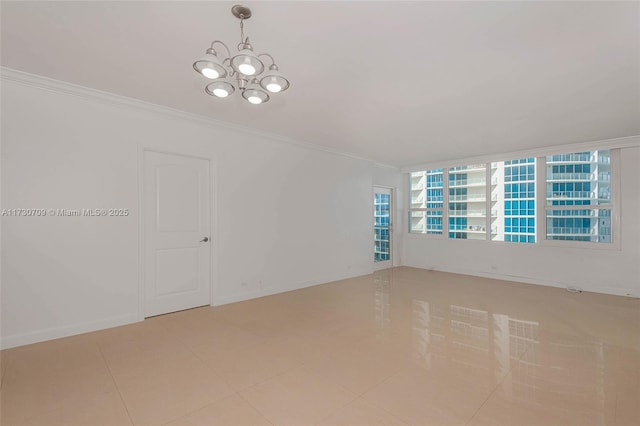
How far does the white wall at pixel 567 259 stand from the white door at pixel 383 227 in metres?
1.11

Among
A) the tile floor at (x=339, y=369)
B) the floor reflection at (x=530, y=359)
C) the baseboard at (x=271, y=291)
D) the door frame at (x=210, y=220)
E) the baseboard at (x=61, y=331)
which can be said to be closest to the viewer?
the tile floor at (x=339, y=369)

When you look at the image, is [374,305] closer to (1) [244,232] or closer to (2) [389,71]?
(1) [244,232]

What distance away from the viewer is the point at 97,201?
10.9 feet

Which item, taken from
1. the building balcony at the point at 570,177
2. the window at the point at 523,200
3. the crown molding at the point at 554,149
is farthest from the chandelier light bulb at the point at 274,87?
the building balcony at the point at 570,177

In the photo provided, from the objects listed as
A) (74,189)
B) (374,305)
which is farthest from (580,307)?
(74,189)

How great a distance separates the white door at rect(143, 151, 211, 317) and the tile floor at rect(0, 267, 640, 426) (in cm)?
28

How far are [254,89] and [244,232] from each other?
8.29 feet

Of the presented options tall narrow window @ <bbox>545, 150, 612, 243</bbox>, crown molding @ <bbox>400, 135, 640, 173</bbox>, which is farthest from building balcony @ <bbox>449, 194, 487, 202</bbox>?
tall narrow window @ <bbox>545, 150, 612, 243</bbox>

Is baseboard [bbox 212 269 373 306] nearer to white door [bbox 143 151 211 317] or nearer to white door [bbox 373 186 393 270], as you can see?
white door [bbox 143 151 211 317]

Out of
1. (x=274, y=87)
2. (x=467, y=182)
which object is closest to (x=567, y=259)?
(x=467, y=182)

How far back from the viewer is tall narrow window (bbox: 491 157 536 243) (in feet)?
19.5

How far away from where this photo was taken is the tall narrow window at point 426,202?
736 cm

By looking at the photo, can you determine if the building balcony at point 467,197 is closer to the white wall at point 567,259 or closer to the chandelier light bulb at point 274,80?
the white wall at point 567,259

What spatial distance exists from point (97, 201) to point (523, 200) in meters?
7.35
